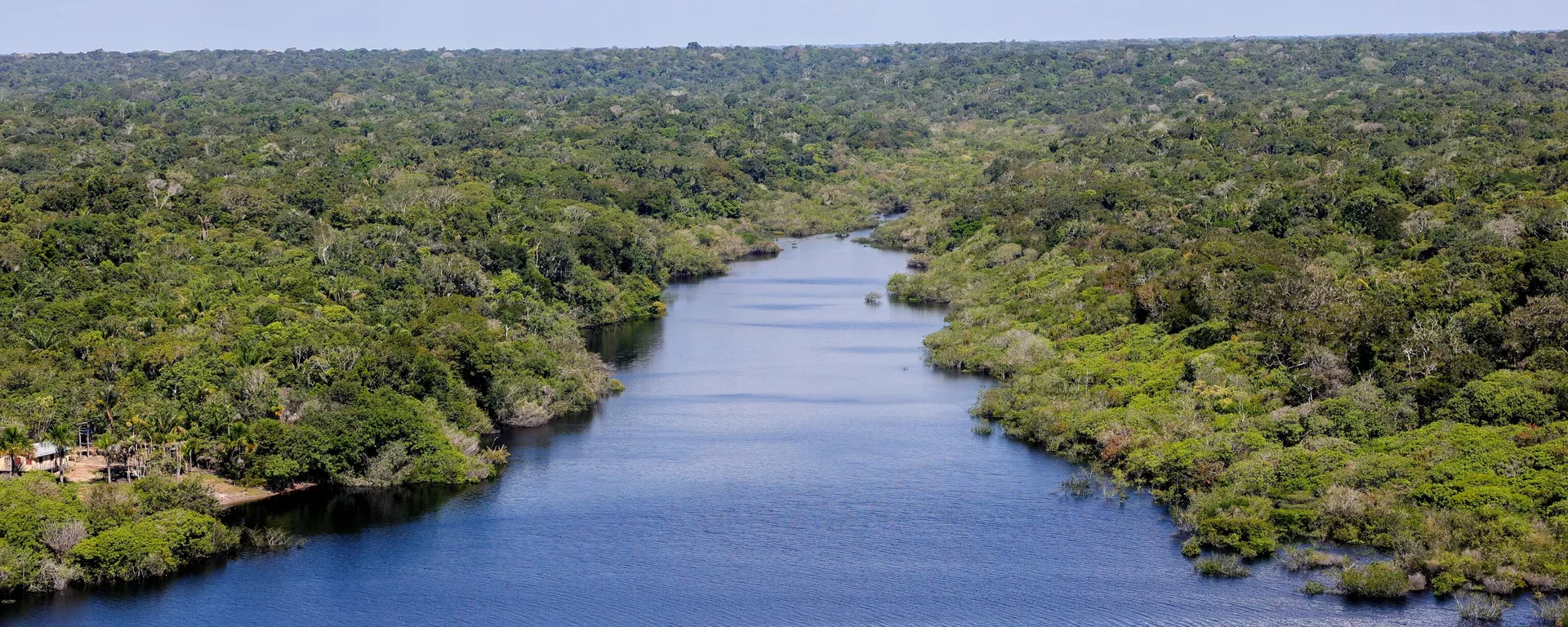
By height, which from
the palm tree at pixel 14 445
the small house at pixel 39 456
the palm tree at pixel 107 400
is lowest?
the small house at pixel 39 456

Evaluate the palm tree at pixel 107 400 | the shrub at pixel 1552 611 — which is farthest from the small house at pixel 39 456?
the shrub at pixel 1552 611

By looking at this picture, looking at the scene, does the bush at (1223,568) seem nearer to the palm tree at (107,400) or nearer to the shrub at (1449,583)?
the shrub at (1449,583)

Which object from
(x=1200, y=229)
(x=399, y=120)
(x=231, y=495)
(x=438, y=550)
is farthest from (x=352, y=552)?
(x=399, y=120)

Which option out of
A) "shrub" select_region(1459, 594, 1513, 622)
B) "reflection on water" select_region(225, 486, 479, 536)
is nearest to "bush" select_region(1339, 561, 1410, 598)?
"shrub" select_region(1459, 594, 1513, 622)

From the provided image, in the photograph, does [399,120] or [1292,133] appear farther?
[399,120]

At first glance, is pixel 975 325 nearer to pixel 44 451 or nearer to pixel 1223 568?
pixel 1223 568

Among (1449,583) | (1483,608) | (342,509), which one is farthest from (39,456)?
(1483,608)

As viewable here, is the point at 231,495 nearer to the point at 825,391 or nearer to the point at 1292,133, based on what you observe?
the point at 825,391
